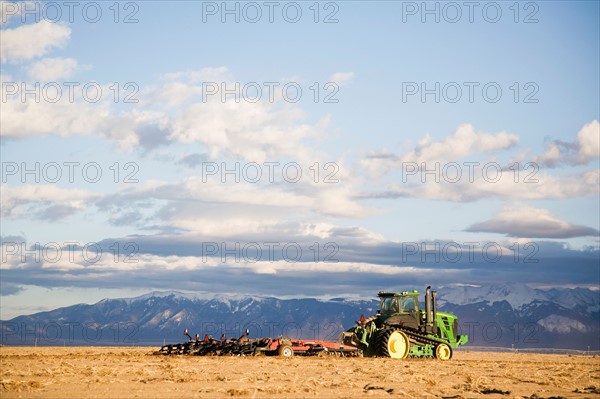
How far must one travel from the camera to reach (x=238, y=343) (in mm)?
47125

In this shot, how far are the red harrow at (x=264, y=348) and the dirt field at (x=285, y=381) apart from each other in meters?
6.85

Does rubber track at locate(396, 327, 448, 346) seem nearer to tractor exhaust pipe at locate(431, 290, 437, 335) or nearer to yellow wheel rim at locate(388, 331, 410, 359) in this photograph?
tractor exhaust pipe at locate(431, 290, 437, 335)

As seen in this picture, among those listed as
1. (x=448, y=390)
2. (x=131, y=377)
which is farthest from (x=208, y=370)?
(x=448, y=390)

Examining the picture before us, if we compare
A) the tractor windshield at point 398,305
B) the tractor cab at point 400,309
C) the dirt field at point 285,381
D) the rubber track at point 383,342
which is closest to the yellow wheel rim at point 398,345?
the rubber track at point 383,342

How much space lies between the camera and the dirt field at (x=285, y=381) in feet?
85.7

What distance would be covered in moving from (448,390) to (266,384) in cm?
642

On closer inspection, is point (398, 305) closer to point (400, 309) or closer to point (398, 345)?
point (400, 309)

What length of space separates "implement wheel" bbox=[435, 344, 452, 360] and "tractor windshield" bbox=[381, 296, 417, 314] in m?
2.61

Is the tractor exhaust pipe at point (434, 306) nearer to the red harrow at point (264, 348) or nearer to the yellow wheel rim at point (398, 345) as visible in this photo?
the yellow wheel rim at point (398, 345)

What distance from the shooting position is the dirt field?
1029 inches

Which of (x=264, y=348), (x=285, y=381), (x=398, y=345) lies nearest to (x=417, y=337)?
(x=398, y=345)

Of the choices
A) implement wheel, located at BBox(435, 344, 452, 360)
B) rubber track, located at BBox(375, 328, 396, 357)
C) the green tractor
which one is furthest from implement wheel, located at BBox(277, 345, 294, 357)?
implement wheel, located at BBox(435, 344, 452, 360)

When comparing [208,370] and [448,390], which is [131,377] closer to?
[208,370]

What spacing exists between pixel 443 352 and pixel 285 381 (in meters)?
18.9
